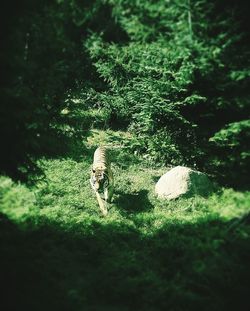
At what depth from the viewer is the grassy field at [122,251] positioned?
4.92 metres

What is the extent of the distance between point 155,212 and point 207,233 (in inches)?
89.8

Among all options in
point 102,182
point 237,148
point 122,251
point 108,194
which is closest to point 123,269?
point 122,251

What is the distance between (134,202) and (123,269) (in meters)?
3.43

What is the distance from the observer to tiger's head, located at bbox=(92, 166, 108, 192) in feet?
29.7

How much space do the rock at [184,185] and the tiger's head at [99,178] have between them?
65.8 inches

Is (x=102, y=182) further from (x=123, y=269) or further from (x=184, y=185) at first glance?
(x=123, y=269)

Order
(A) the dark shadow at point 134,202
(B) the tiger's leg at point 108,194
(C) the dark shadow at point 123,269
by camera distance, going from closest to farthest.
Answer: (C) the dark shadow at point 123,269, (A) the dark shadow at point 134,202, (B) the tiger's leg at point 108,194

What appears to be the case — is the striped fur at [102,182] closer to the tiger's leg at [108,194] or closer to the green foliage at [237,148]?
the tiger's leg at [108,194]

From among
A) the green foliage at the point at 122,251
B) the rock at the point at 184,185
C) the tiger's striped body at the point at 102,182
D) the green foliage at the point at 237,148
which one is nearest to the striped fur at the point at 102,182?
the tiger's striped body at the point at 102,182

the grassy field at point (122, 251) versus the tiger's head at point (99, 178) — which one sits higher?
the tiger's head at point (99, 178)

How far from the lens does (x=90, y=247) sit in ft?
21.9

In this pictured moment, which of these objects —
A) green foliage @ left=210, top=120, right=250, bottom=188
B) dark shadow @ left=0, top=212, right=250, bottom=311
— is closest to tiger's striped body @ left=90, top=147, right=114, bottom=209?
dark shadow @ left=0, top=212, right=250, bottom=311

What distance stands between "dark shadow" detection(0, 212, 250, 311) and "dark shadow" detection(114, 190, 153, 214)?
58.6 inches

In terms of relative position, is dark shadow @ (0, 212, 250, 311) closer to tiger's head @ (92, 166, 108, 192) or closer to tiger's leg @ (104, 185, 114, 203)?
tiger's leg @ (104, 185, 114, 203)
